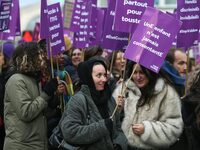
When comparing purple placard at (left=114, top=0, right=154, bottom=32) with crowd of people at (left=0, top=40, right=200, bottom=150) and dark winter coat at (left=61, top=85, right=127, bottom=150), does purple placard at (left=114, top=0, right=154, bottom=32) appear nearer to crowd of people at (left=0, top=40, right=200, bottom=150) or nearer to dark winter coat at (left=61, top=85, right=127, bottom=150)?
crowd of people at (left=0, top=40, right=200, bottom=150)

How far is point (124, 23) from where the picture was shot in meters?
6.05

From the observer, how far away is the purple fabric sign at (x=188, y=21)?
6.84m

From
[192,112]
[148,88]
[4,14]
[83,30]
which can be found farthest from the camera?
[83,30]

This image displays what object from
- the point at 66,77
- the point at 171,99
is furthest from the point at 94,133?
the point at 66,77

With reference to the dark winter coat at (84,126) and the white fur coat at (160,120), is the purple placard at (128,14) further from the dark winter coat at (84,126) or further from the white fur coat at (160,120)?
the dark winter coat at (84,126)

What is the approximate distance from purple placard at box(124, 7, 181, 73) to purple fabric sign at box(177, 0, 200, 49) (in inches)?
60.0

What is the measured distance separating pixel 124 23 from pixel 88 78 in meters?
1.01

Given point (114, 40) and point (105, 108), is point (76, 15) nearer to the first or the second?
point (114, 40)

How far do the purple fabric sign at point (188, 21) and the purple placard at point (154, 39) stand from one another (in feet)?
5.00

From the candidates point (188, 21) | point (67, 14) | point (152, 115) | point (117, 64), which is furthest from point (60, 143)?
point (67, 14)

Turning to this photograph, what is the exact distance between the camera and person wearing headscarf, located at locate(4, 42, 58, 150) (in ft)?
18.7

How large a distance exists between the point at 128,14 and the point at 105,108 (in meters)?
1.18

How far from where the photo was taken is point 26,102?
5.68 m

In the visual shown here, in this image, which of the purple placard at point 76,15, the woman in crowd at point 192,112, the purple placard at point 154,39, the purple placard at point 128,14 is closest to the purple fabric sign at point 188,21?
the purple placard at point 128,14
